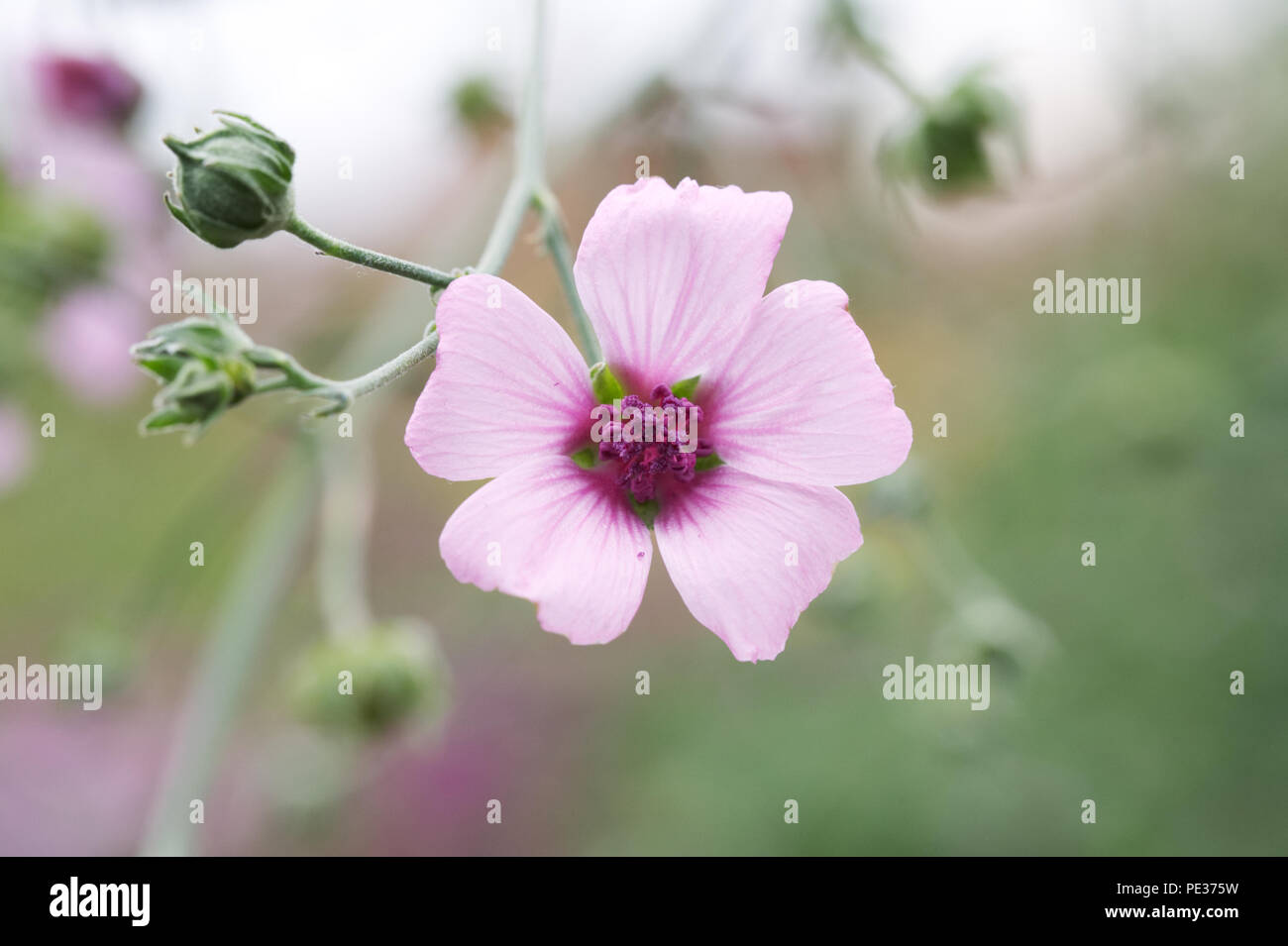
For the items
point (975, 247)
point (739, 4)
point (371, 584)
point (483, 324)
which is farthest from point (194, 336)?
point (371, 584)

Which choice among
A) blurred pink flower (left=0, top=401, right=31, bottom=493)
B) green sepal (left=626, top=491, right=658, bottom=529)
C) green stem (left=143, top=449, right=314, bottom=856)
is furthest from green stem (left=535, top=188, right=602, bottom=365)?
blurred pink flower (left=0, top=401, right=31, bottom=493)

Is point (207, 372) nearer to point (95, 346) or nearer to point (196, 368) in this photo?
point (196, 368)

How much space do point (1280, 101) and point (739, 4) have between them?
83.4 inches

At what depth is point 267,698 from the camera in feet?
20.3

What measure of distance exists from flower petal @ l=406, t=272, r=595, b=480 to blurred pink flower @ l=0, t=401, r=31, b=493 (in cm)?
256

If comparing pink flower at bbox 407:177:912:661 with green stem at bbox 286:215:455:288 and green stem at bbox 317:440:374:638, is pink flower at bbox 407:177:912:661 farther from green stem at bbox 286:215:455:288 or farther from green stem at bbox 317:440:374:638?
green stem at bbox 317:440:374:638

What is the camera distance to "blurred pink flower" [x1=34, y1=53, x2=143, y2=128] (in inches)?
126

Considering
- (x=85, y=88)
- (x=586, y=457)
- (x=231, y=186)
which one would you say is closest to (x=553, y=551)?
(x=586, y=457)

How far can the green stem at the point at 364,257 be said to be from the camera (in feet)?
4.53

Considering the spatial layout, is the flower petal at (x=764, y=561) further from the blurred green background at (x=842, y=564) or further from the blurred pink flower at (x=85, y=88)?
the blurred pink flower at (x=85, y=88)

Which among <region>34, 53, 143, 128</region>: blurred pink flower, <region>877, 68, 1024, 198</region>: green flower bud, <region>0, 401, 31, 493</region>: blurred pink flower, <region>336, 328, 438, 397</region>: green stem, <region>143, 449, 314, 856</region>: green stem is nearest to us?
<region>336, 328, 438, 397</region>: green stem

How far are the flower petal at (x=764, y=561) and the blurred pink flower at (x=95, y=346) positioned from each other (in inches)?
99.6

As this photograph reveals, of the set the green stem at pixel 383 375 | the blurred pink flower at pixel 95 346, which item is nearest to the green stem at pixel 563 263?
the green stem at pixel 383 375

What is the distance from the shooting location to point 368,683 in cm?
274
